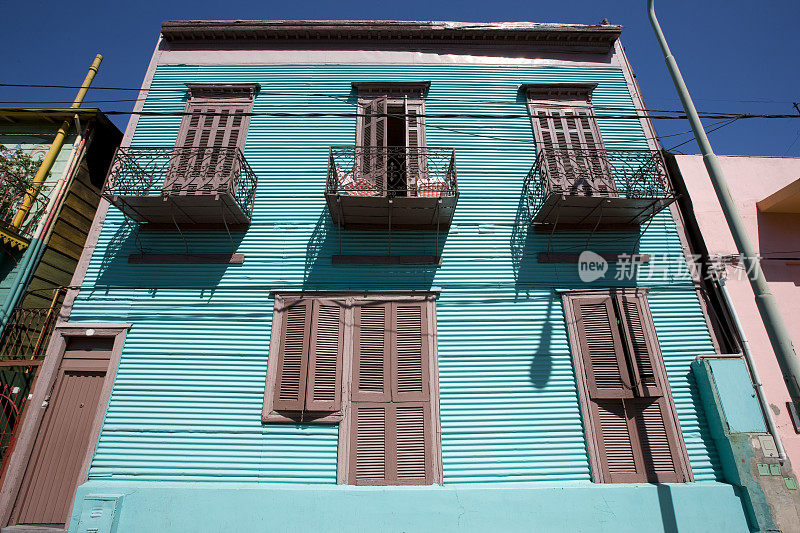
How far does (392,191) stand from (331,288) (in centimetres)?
224

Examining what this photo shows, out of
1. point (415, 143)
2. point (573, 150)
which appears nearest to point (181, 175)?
point (415, 143)

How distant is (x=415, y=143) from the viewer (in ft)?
28.2

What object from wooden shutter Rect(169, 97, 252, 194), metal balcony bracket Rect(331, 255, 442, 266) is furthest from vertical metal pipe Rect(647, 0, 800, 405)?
wooden shutter Rect(169, 97, 252, 194)

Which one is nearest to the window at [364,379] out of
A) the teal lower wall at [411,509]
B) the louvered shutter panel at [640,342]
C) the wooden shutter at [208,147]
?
the teal lower wall at [411,509]

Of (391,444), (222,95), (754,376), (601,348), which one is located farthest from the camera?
(222,95)

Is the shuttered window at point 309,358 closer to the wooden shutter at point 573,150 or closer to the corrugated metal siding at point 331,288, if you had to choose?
the corrugated metal siding at point 331,288

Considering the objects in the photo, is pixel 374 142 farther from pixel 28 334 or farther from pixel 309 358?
pixel 28 334

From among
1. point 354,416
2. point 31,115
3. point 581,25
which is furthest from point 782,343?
point 31,115

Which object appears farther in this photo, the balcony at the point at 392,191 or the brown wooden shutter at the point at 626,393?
the balcony at the point at 392,191

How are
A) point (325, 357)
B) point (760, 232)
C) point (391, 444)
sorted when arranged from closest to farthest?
1. point (391, 444)
2. point (325, 357)
3. point (760, 232)

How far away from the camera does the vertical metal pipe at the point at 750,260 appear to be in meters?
4.34

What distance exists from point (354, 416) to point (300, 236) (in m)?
3.70

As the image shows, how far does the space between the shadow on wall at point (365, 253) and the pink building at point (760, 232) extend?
5747 millimetres

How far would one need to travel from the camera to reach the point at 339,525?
219 inches
